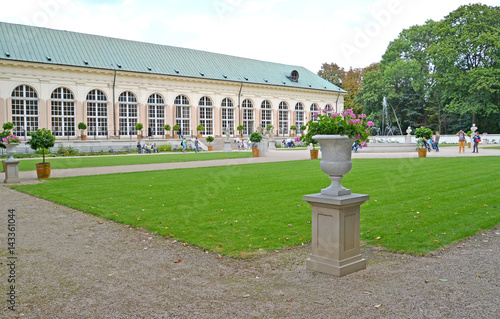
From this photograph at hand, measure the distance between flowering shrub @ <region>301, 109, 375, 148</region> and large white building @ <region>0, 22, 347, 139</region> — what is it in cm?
4260

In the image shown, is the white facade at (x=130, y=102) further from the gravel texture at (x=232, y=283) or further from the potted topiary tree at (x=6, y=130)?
the gravel texture at (x=232, y=283)

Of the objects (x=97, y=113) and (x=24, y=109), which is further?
(x=97, y=113)

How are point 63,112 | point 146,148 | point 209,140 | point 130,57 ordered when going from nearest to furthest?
1. point 146,148
2. point 63,112
3. point 209,140
4. point 130,57

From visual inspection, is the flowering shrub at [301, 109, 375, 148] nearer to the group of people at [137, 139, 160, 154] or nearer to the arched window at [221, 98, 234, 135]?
the group of people at [137, 139, 160, 154]

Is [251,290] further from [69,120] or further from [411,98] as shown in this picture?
[411,98]

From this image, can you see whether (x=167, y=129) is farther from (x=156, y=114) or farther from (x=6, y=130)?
(x=6, y=130)

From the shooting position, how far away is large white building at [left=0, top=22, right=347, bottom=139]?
42188 mm

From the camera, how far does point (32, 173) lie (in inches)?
749

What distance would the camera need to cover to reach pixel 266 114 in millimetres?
61156

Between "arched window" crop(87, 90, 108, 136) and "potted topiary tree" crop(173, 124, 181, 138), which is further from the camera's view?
"potted topiary tree" crop(173, 124, 181, 138)

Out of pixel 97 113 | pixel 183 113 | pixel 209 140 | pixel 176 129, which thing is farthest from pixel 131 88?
pixel 209 140

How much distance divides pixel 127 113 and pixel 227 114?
14.0 metres

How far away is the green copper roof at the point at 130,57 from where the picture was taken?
42.7 metres

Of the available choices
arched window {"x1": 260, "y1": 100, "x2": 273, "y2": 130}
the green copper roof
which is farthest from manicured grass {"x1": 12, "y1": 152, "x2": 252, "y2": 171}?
arched window {"x1": 260, "y1": 100, "x2": 273, "y2": 130}
